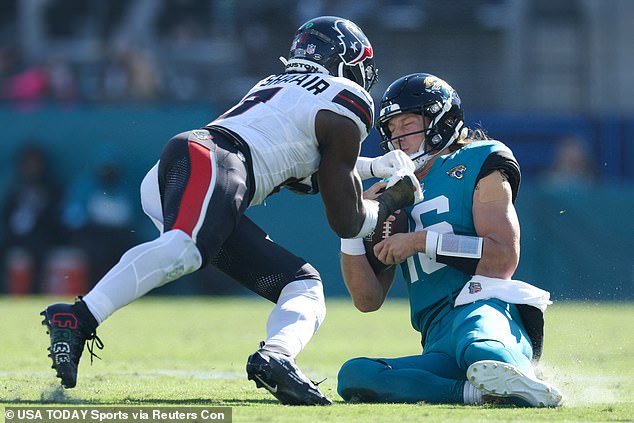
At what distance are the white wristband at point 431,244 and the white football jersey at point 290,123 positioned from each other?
1.83 ft

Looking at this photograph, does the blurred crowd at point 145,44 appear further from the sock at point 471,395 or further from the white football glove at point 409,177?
the sock at point 471,395

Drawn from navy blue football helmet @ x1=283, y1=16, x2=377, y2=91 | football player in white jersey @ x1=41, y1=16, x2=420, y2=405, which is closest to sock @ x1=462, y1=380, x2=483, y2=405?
football player in white jersey @ x1=41, y1=16, x2=420, y2=405

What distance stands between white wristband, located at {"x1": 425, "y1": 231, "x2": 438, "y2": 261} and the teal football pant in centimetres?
28

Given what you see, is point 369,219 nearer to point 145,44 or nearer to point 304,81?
point 304,81

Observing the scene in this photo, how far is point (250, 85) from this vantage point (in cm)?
1683

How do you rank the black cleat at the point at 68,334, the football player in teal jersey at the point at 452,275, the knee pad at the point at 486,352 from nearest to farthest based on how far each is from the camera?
the black cleat at the point at 68,334, the knee pad at the point at 486,352, the football player in teal jersey at the point at 452,275

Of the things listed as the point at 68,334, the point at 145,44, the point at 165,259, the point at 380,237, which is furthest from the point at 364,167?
the point at 145,44

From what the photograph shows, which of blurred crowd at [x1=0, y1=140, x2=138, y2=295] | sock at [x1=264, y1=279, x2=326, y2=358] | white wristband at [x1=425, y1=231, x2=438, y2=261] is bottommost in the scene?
blurred crowd at [x1=0, y1=140, x2=138, y2=295]

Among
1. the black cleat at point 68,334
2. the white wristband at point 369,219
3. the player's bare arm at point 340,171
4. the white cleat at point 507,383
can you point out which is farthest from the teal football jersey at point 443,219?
the black cleat at point 68,334

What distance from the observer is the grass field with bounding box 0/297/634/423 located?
4.76 m

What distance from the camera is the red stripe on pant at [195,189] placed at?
4.76 meters

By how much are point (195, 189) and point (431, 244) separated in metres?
1.17

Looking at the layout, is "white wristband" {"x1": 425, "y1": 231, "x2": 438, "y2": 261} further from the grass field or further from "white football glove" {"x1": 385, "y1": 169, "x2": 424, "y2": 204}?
the grass field

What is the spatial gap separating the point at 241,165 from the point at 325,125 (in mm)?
412
